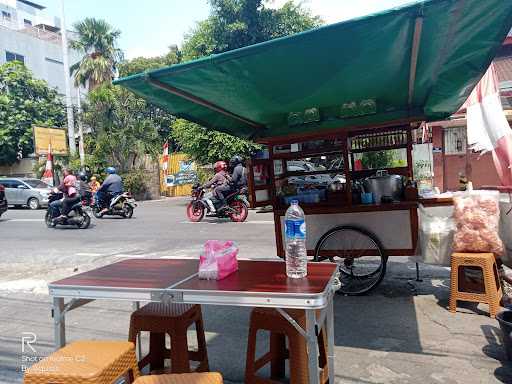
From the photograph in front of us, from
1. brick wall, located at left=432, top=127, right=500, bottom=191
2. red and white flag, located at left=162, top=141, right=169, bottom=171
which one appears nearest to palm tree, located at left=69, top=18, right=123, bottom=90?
red and white flag, located at left=162, top=141, right=169, bottom=171

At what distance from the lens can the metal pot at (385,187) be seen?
4.80 m

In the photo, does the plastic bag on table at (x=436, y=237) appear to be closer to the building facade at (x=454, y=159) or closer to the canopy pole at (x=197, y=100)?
the canopy pole at (x=197, y=100)

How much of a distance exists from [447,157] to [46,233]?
12171 mm

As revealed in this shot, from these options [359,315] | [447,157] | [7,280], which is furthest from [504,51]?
[7,280]

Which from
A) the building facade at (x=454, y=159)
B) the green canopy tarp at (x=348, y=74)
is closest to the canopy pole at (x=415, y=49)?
the green canopy tarp at (x=348, y=74)

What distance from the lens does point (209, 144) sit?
52.9 feet

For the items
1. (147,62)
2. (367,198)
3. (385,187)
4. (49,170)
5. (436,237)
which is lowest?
(436,237)

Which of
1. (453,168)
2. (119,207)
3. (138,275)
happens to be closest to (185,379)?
(138,275)

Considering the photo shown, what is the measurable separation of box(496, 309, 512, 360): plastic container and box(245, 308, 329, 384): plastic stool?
4.24 feet

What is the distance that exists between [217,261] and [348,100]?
8.41 feet

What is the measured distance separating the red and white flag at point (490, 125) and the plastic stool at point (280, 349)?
3064 mm

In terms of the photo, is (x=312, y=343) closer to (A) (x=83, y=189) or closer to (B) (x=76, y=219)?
(B) (x=76, y=219)

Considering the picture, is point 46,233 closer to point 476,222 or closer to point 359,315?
point 359,315

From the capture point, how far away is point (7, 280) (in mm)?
6285
